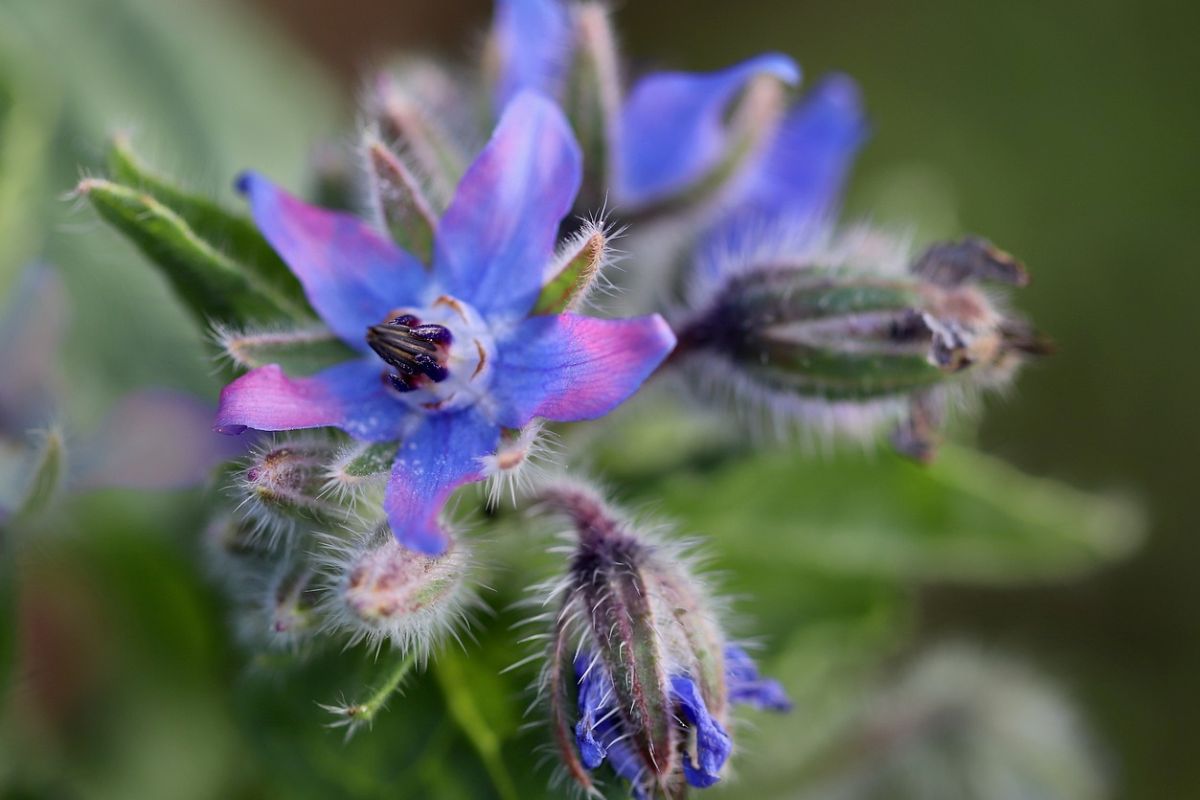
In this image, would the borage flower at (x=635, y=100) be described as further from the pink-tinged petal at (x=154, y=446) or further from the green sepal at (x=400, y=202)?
the pink-tinged petal at (x=154, y=446)

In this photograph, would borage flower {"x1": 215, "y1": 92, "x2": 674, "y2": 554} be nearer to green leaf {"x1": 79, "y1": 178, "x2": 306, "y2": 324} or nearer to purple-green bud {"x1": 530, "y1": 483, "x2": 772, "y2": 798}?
green leaf {"x1": 79, "y1": 178, "x2": 306, "y2": 324}

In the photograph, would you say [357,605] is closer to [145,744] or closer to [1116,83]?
[145,744]

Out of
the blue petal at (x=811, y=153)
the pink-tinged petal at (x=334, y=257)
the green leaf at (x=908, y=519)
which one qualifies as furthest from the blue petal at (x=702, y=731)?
the blue petal at (x=811, y=153)

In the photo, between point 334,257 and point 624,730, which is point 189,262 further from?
point 624,730

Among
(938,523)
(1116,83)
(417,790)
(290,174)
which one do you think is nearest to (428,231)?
(417,790)

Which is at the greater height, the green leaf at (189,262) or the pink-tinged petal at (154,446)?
the green leaf at (189,262)

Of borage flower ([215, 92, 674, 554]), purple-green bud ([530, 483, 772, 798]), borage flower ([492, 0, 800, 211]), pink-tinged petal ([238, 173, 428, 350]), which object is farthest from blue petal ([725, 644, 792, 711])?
borage flower ([492, 0, 800, 211])
